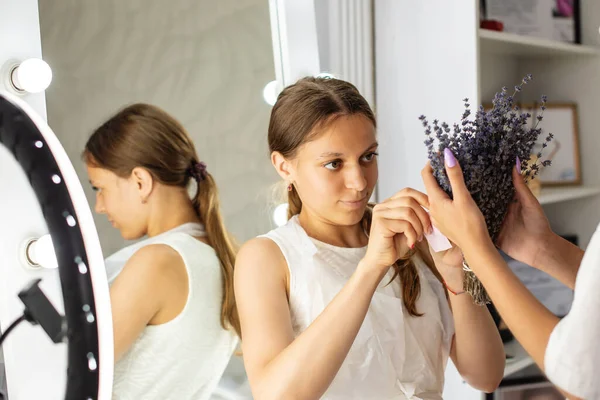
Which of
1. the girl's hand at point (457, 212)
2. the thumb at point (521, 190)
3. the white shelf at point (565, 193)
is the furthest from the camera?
the white shelf at point (565, 193)

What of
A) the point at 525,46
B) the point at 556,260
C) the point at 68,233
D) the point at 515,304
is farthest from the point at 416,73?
the point at 68,233

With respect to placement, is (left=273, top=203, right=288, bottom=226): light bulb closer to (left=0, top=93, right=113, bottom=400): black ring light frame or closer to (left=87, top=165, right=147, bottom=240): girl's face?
(left=87, top=165, right=147, bottom=240): girl's face

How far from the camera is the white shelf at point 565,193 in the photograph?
1808 mm

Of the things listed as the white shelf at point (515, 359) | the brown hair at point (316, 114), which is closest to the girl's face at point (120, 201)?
the brown hair at point (316, 114)

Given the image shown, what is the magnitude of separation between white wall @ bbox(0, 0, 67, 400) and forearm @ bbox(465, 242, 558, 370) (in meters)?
0.44

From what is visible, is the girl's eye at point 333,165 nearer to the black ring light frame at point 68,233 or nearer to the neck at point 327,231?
the neck at point 327,231

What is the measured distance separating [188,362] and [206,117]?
1.18 feet

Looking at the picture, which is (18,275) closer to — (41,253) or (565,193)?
(41,253)

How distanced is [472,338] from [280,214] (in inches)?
16.0

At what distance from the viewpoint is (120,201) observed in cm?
89

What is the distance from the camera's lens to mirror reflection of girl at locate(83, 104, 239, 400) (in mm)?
872

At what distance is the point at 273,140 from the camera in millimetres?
977

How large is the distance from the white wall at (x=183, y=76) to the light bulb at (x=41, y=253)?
12 cm

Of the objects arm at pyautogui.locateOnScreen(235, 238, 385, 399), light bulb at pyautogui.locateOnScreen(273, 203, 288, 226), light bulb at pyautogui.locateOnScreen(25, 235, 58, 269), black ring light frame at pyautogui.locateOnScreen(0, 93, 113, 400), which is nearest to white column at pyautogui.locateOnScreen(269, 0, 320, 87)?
light bulb at pyautogui.locateOnScreen(273, 203, 288, 226)
